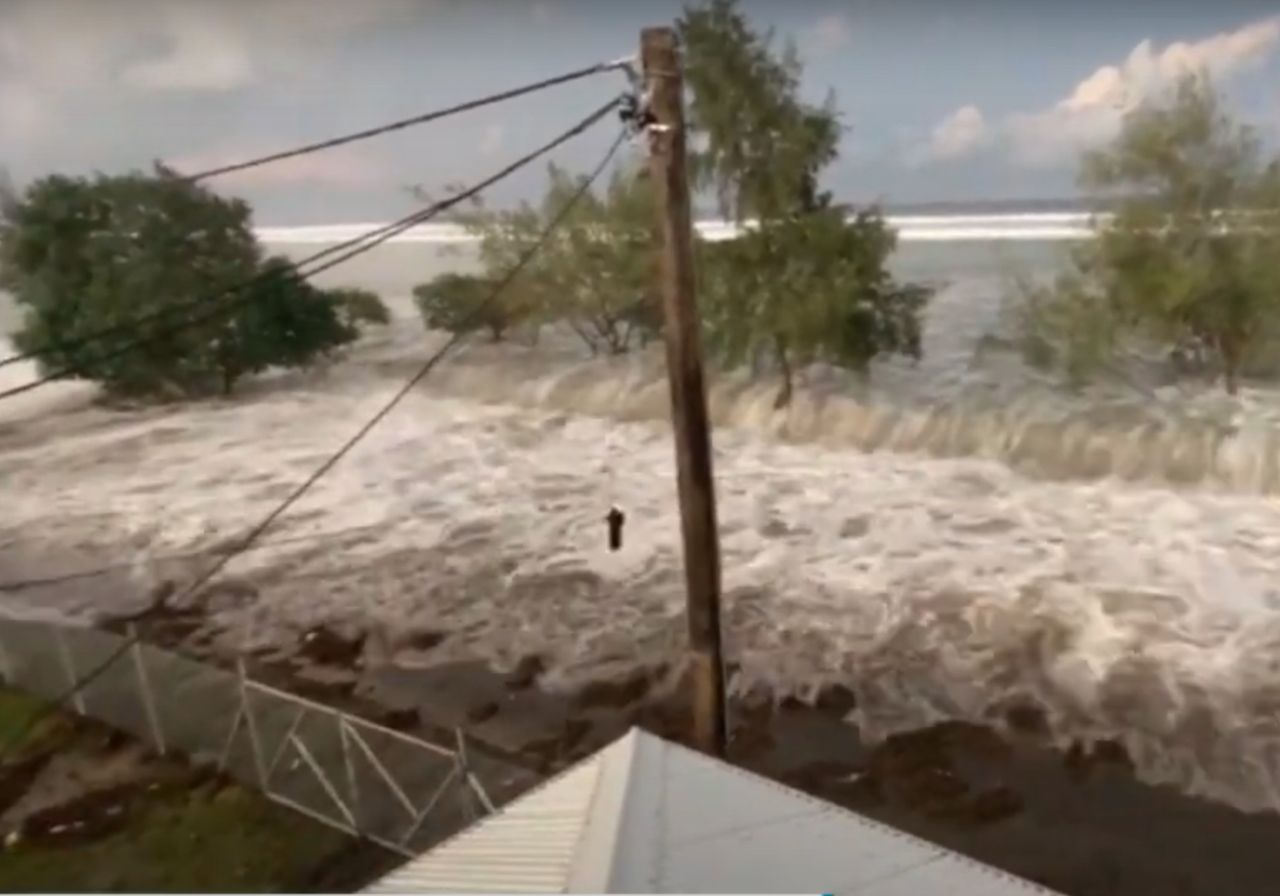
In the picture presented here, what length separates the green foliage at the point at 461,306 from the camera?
7.64 ft

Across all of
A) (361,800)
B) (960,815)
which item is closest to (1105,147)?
(960,815)

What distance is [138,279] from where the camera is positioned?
2273 millimetres

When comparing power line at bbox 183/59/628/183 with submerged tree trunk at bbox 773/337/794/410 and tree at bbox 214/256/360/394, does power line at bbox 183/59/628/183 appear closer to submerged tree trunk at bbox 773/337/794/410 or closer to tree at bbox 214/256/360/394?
tree at bbox 214/256/360/394

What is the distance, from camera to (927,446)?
2.34m

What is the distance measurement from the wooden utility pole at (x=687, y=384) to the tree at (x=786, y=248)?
0.54ft

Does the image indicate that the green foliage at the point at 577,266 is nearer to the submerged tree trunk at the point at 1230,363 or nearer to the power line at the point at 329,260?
the power line at the point at 329,260

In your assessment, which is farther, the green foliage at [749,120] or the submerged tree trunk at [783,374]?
the submerged tree trunk at [783,374]

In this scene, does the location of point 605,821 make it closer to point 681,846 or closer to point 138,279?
point 681,846

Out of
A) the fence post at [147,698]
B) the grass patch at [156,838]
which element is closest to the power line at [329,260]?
the fence post at [147,698]

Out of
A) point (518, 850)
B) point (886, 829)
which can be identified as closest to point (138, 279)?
point (518, 850)

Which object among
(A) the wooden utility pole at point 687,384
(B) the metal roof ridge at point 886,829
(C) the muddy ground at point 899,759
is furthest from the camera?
(C) the muddy ground at point 899,759

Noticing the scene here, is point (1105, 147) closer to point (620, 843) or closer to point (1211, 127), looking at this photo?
point (1211, 127)

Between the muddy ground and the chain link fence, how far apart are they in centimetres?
5

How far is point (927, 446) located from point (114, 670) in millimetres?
1615
